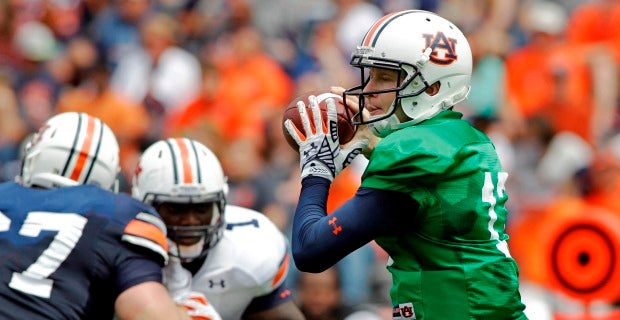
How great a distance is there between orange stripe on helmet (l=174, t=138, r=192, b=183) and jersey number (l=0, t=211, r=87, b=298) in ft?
3.15

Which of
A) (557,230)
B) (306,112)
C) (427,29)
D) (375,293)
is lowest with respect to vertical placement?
(375,293)

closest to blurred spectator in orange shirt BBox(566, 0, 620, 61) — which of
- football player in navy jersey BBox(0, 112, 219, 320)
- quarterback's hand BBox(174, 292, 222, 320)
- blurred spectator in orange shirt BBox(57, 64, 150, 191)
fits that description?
blurred spectator in orange shirt BBox(57, 64, 150, 191)

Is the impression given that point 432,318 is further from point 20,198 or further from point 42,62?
point 42,62

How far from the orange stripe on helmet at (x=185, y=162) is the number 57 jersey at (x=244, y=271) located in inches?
13.9

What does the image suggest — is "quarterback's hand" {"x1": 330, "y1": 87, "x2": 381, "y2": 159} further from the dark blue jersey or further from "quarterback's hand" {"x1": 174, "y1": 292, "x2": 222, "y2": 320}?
"quarterback's hand" {"x1": 174, "y1": 292, "x2": 222, "y2": 320}

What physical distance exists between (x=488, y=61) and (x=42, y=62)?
447 cm

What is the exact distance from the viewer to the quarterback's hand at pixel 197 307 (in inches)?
199

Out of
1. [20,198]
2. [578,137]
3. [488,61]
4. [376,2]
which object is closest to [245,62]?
[376,2]

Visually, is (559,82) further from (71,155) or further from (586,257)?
(71,155)

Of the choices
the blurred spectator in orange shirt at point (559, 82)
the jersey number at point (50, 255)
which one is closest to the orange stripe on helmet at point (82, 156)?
the jersey number at point (50, 255)

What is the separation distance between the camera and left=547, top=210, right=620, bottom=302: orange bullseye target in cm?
614

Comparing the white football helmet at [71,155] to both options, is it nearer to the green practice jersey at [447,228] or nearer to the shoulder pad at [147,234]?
the shoulder pad at [147,234]

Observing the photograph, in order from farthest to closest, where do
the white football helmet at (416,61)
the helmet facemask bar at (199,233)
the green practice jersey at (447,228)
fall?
the helmet facemask bar at (199,233) < the white football helmet at (416,61) < the green practice jersey at (447,228)

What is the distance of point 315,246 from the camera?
4.05 metres
